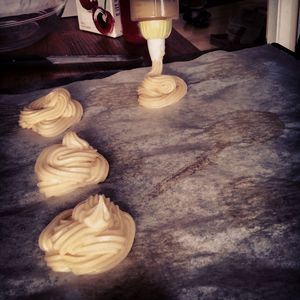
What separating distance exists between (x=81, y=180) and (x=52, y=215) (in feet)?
0.64

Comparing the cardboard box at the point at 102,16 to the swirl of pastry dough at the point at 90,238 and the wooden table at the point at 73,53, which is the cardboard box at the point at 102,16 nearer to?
the wooden table at the point at 73,53

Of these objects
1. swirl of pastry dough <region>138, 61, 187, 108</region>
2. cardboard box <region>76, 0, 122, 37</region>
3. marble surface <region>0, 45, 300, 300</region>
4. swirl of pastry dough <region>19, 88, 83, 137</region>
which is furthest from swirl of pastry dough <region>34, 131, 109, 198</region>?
cardboard box <region>76, 0, 122, 37</region>

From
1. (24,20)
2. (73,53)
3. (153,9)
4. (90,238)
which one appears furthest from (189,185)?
(24,20)

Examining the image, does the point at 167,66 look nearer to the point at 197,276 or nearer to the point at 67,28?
the point at 67,28

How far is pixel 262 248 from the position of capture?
119 cm

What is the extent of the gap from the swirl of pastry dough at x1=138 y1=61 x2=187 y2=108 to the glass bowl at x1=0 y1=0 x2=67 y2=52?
780 millimetres

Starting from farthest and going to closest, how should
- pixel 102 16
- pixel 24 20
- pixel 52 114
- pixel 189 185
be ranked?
pixel 102 16, pixel 24 20, pixel 52 114, pixel 189 185

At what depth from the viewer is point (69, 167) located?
1.60 metres

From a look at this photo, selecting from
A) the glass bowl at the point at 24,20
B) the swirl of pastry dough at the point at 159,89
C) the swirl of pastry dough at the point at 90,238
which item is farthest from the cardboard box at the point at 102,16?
the swirl of pastry dough at the point at 90,238

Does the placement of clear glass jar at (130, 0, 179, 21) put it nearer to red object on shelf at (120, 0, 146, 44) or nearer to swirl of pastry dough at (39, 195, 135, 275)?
swirl of pastry dough at (39, 195, 135, 275)

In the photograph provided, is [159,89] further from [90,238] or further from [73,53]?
[90,238]

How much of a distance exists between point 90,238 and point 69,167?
1.30 feet

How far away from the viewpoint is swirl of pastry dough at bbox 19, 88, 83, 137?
188 centimetres

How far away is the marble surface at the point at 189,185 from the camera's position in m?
1.12
